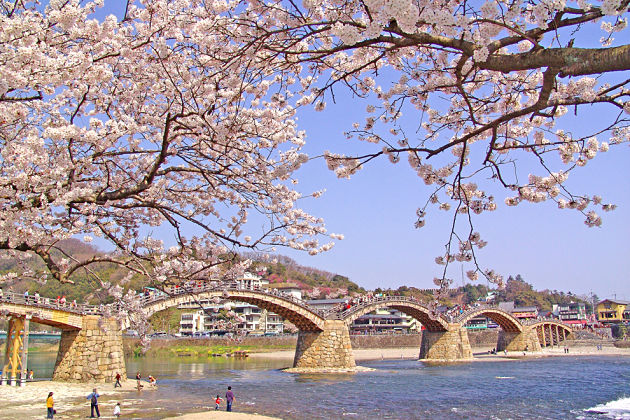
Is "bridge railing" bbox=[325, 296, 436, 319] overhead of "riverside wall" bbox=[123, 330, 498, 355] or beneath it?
overhead

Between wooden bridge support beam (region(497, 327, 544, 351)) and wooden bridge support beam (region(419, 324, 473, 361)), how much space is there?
12.1 m

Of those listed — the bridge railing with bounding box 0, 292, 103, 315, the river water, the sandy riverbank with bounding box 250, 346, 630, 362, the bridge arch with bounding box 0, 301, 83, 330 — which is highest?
the bridge railing with bounding box 0, 292, 103, 315

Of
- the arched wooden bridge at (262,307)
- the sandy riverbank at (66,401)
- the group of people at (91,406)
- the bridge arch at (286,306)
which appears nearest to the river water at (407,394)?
the sandy riverbank at (66,401)

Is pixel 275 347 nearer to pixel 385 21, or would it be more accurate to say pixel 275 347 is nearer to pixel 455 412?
pixel 455 412

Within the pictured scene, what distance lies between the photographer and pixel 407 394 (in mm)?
23578

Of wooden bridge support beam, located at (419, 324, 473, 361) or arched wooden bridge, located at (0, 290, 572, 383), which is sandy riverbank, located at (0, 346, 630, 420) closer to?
arched wooden bridge, located at (0, 290, 572, 383)

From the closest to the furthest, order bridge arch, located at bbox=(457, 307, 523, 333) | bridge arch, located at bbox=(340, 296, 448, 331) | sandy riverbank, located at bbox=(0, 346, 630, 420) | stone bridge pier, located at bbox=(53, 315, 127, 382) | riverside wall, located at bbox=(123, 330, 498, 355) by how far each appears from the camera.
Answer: sandy riverbank, located at bbox=(0, 346, 630, 420)
stone bridge pier, located at bbox=(53, 315, 127, 382)
bridge arch, located at bbox=(340, 296, 448, 331)
bridge arch, located at bbox=(457, 307, 523, 333)
riverside wall, located at bbox=(123, 330, 498, 355)

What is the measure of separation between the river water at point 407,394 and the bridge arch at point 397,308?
5188 millimetres

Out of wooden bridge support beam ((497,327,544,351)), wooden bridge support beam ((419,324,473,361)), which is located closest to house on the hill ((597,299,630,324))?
wooden bridge support beam ((497,327,544,351))

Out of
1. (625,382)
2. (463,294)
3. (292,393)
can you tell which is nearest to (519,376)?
(625,382)

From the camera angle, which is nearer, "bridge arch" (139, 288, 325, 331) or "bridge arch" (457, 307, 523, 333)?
"bridge arch" (139, 288, 325, 331)

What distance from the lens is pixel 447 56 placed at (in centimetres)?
578

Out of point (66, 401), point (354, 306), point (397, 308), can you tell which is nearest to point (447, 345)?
point (397, 308)

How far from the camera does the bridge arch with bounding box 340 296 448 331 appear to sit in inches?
1515
